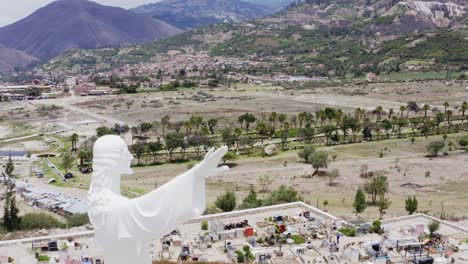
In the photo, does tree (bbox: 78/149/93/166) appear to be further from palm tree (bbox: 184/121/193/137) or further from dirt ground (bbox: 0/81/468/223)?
palm tree (bbox: 184/121/193/137)

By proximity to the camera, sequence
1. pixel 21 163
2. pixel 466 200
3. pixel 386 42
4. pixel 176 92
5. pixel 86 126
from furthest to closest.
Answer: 1. pixel 386 42
2. pixel 176 92
3. pixel 86 126
4. pixel 21 163
5. pixel 466 200

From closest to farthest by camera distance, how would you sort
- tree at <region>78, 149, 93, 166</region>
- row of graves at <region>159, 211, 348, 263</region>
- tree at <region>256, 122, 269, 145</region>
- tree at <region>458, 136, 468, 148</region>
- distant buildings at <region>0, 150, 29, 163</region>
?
row of graves at <region>159, 211, 348, 263</region>
tree at <region>78, 149, 93, 166</region>
tree at <region>458, 136, 468, 148</region>
distant buildings at <region>0, 150, 29, 163</region>
tree at <region>256, 122, 269, 145</region>

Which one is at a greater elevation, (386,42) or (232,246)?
(386,42)

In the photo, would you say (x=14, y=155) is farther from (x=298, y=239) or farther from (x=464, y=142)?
(x=464, y=142)

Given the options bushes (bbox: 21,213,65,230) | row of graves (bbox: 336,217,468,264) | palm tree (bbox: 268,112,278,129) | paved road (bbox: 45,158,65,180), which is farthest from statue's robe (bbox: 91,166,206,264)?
palm tree (bbox: 268,112,278,129)

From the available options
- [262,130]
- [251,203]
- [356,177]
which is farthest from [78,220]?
[262,130]

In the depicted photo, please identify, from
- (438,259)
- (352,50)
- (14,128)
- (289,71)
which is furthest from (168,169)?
(352,50)

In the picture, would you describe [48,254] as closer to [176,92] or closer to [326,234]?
[326,234]
